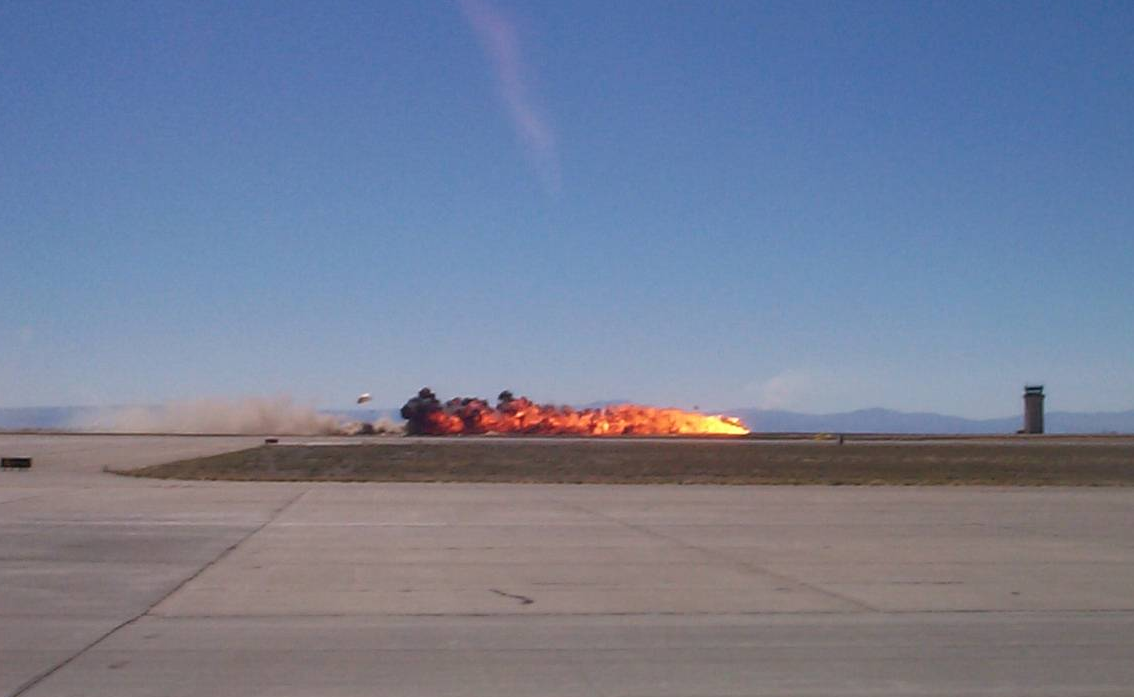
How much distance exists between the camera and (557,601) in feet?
42.2

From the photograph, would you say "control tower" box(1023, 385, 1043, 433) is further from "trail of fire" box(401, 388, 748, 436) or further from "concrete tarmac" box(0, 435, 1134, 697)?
"concrete tarmac" box(0, 435, 1134, 697)

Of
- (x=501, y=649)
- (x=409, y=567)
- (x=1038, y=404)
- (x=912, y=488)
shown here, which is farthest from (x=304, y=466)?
(x=1038, y=404)

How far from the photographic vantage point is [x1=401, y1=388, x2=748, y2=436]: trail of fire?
4016 inches

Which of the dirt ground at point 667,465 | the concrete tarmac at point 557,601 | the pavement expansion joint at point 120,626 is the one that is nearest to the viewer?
the pavement expansion joint at point 120,626

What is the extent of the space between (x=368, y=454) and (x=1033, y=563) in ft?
128

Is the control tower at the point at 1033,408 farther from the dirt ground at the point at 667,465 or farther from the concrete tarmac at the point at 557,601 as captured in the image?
the concrete tarmac at the point at 557,601

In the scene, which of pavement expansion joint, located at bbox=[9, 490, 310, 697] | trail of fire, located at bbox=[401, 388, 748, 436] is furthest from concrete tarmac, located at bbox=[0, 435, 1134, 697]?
trail of fire, located at bbox=[401, 388, 748, 436]

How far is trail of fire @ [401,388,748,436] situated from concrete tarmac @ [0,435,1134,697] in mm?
77525

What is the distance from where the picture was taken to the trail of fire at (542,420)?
102000 mm

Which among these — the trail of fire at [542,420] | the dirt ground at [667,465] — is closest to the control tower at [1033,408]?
the trail of fire at [542,420]

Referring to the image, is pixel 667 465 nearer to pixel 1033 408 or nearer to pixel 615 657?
pixel 615 657

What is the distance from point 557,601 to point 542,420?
294ft

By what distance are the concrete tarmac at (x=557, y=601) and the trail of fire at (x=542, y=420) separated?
77.5m

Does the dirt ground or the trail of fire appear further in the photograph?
the trail of fire
